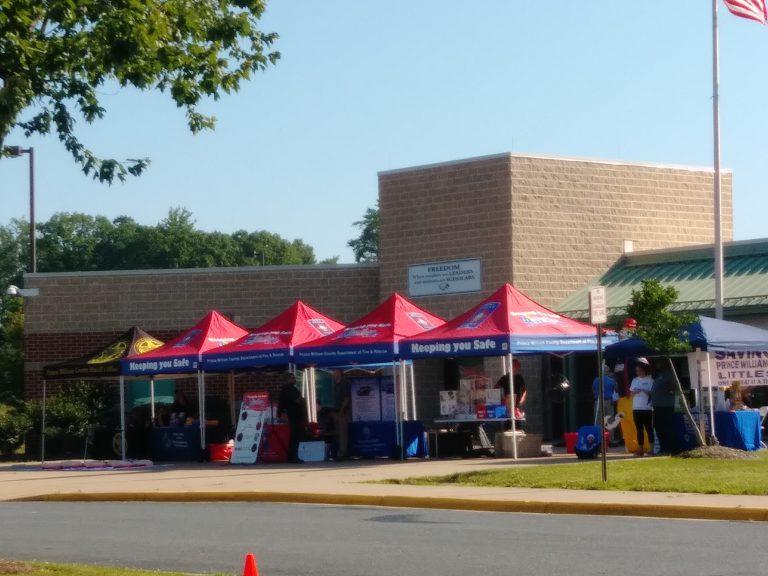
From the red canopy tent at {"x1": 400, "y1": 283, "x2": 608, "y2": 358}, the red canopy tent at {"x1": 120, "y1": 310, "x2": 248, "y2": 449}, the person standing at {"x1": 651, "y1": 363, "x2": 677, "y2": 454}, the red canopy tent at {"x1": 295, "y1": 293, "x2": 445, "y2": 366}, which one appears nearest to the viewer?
the person standing at {"x1": 651, "y1": 363, "x2": 677, "y2": 454}

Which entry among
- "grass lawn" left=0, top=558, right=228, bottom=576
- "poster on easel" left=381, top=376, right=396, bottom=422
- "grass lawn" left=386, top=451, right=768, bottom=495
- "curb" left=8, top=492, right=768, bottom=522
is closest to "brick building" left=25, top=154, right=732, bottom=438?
"poster on easel" left=381, top=376, right=396, bottom=422

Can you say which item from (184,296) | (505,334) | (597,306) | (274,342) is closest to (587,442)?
(505,334)

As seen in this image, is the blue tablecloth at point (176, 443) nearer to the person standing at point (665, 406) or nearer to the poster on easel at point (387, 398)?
the poster on easel at point (387, 398)

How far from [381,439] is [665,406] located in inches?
238

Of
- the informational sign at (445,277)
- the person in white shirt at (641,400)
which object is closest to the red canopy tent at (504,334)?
the person in white shirt at (641,400)

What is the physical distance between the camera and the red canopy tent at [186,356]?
2759 cm

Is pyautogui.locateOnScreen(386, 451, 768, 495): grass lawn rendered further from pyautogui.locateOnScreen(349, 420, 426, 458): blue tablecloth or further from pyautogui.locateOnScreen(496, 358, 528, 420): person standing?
→ pyautogui.locateOnScreen(349, 420, 426, 458): blue tablecloth

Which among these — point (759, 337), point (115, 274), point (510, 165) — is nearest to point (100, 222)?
point (115, 274)

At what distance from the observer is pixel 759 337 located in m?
23.3

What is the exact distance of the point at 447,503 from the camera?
1711 cm

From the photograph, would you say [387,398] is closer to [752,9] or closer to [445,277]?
[445,277]

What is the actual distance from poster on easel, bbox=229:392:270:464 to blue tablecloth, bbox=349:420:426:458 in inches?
68.9

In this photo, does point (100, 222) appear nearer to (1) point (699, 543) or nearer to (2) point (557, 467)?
(2) point (557, 467)

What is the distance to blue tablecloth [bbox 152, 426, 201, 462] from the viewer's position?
A: 93.0 feet
